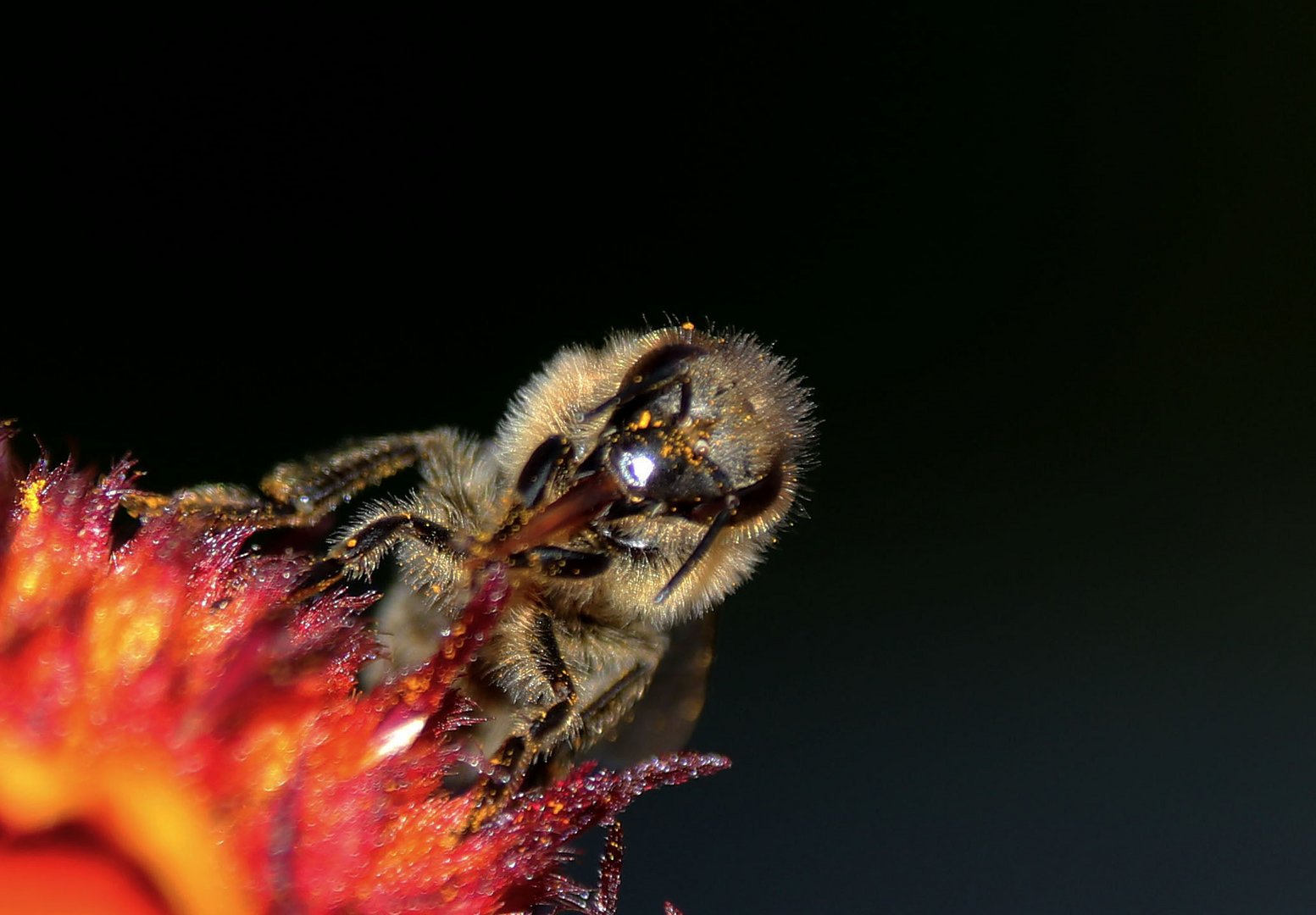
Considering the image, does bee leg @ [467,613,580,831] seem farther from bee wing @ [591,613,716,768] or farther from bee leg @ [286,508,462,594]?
bee wing @ [591,613,716,768]

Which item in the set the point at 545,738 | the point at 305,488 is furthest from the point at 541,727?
the point at 305,488

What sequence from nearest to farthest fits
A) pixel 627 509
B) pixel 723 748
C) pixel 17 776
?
1. pixel 17 776
2. pixel 627 509
3. pixel 723 748

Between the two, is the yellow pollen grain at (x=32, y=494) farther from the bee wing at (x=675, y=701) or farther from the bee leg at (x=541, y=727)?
the bee wing at (x=675, y=701)

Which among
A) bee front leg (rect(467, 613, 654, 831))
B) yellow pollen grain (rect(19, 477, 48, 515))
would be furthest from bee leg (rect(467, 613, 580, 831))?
yellow pollen grain (rect(19, 477, 48, 515))

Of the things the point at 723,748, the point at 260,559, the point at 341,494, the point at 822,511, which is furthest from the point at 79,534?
the point at 822,511

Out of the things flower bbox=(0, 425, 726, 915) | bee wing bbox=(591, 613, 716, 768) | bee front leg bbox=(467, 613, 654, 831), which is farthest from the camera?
bee wing bbox=(591, 613, 716, 768)

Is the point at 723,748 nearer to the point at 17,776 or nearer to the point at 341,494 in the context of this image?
the point at 341,494
